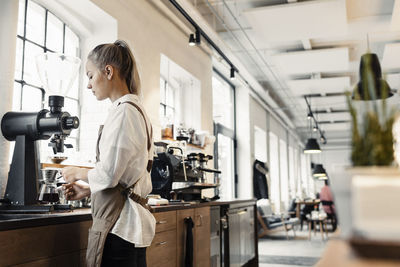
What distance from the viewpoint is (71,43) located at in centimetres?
409

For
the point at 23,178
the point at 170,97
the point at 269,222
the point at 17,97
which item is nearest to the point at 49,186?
the point at 23,178

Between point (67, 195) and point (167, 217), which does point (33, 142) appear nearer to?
point (67, 195)

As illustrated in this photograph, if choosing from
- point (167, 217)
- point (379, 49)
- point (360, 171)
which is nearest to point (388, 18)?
point (379, 49)

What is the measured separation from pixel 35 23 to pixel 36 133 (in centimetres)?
167

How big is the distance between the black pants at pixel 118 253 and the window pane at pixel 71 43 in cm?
266

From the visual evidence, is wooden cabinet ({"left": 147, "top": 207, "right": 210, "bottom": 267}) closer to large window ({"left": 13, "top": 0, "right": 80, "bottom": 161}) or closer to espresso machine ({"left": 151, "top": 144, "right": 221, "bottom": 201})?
espresso machine ({"left": 151, "top": 144, "right": 221, "bottom": 201})

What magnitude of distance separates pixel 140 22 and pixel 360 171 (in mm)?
4282

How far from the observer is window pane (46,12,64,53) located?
148 inches

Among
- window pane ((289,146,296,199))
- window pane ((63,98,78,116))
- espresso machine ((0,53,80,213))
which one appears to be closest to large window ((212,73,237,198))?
window pane ((63,98,78,116))

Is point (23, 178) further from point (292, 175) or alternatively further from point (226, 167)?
point (292, 175)

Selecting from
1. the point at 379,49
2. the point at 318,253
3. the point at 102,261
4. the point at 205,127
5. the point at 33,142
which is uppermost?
the point at 379,49

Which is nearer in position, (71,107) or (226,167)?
(71,107)

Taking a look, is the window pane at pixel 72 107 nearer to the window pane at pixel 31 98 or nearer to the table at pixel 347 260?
the window pane at pixel 31 98

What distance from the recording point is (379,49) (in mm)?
7781
